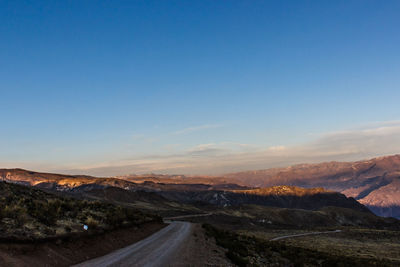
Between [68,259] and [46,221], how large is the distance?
4.82m

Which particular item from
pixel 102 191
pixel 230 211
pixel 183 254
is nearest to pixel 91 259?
pixel 183 254

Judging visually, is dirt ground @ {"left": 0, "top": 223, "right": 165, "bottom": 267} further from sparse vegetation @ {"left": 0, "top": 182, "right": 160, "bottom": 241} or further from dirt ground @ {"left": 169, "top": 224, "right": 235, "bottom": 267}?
dirt ground @ {"left": 169, "top": 224, "right": 235, "bottom": 267}

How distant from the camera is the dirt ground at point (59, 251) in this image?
14443mm

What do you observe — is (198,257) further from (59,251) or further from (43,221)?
(43,221)

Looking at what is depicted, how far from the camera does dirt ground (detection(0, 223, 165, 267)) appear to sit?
14.4 m

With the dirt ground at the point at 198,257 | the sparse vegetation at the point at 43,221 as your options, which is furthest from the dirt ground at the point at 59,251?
the dirt ground at the point at 198,257

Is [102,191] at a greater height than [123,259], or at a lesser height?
lesser

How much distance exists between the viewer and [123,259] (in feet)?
55.7

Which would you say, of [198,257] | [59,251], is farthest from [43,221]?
[198,257]

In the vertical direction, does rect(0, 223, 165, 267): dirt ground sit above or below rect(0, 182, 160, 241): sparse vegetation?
below

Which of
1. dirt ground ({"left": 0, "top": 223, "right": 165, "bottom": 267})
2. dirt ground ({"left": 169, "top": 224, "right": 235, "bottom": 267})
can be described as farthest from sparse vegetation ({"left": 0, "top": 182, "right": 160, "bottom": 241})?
dirt ground ({"left": 169, "top": 224, "right": 235, "bottom": 267})

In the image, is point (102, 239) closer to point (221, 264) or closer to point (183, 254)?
point (183, 254)

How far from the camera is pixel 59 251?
55.3ft

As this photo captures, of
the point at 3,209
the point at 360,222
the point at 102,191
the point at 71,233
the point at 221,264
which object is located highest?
the point at 3,209
